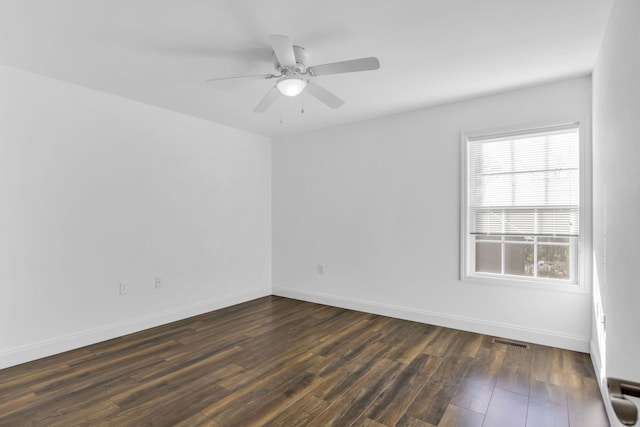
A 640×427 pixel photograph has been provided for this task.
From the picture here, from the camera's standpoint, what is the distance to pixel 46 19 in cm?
219

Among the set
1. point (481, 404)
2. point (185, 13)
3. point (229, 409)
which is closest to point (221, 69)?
point (185, 13)

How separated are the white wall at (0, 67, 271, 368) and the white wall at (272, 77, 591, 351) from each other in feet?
2.89

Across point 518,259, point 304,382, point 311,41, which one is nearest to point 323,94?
point 311,41

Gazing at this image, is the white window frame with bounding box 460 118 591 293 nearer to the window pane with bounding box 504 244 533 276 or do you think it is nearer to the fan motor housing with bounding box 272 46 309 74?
the window pane with bounding box 504 244 533 276

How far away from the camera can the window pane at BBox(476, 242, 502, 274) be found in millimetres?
3681

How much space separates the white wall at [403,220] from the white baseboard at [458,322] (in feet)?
0.04

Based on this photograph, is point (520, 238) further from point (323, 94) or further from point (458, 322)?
point (323, 94)

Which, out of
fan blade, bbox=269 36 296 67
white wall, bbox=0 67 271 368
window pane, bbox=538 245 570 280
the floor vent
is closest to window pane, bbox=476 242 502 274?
window pane, bbox=538 245 570 280

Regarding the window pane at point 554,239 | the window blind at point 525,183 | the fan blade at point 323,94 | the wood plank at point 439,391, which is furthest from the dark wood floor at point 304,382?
the fan blade at point 323,94

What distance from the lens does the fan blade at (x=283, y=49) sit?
2.06 meters

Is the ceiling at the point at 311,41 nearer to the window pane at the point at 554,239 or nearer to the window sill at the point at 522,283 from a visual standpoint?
the window pane at the point at 554,239

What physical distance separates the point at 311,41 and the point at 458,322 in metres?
3.24

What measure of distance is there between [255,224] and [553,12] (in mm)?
4230

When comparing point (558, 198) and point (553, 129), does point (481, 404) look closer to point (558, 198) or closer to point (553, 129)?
point (558, 198)
